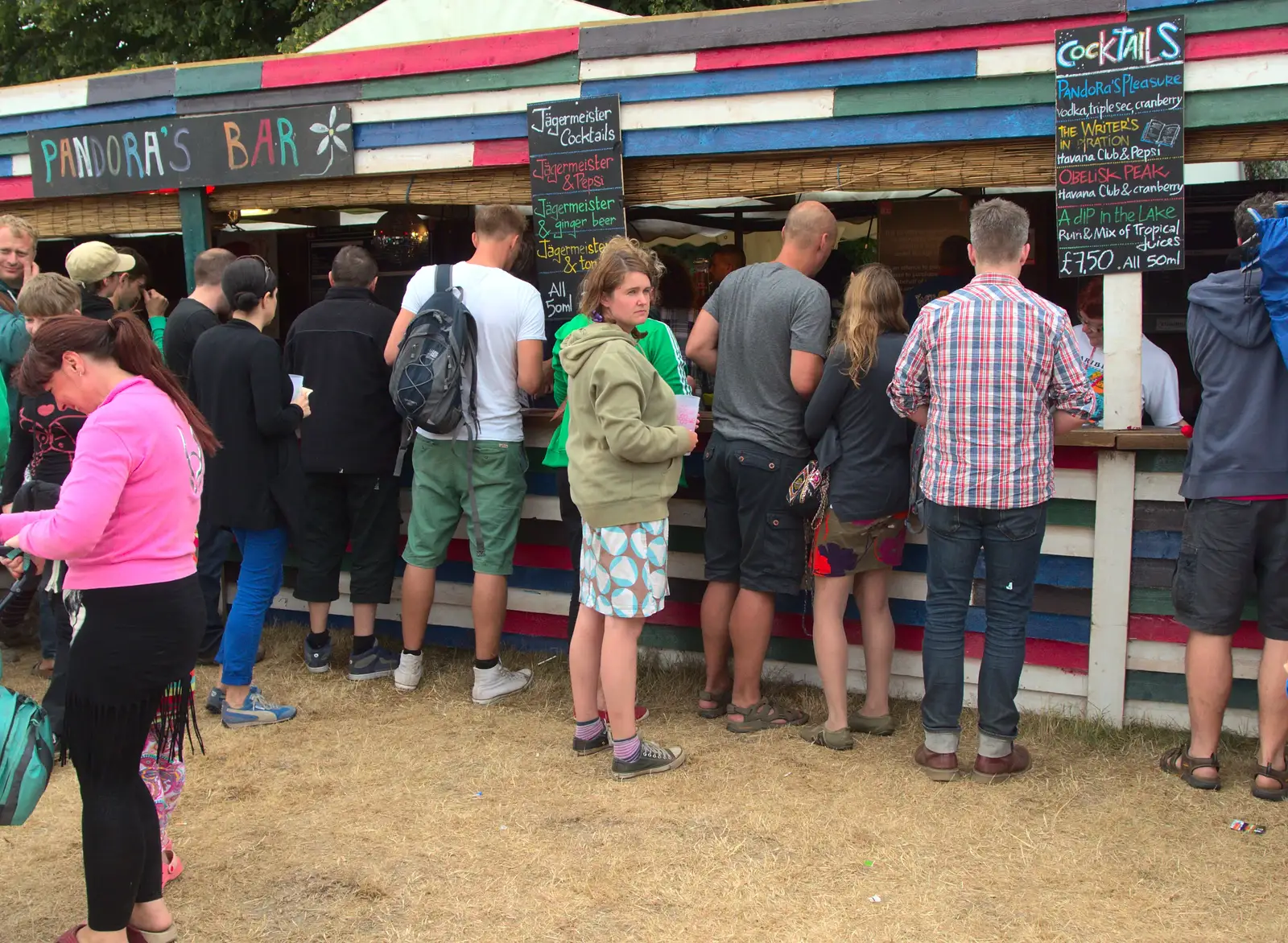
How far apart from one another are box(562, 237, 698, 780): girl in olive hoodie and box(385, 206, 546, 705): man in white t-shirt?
3.16ft

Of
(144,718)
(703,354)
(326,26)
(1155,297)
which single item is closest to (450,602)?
(703,354)

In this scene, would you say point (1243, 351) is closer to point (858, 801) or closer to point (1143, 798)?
point (1143, 798)

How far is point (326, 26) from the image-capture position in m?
12.2

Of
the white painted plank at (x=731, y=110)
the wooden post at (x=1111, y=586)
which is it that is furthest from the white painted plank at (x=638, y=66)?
the wooden post at (x=1111, y=586)

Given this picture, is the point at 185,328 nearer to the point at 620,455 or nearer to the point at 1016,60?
the point at 620,455

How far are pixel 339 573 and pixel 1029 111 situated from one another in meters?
3.75

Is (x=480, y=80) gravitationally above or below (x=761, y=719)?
above

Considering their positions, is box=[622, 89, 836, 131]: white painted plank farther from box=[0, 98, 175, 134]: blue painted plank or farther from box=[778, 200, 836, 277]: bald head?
box=[0, 98, 175, 134]: blue painted plank

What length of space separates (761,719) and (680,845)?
1.06m

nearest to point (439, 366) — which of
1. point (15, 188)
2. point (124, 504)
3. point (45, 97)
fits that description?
point (124, 504)

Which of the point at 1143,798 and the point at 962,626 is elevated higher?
the point at 962,626

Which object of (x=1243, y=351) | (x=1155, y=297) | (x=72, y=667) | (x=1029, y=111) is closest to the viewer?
(x=72, y=667)

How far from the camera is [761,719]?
4637 mm

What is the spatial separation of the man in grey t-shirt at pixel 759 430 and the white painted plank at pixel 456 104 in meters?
1.46
